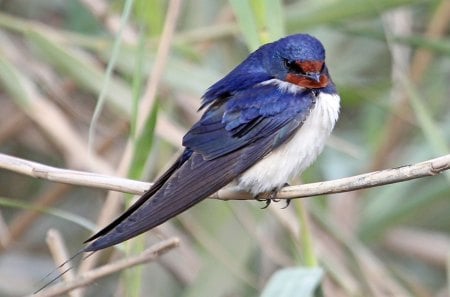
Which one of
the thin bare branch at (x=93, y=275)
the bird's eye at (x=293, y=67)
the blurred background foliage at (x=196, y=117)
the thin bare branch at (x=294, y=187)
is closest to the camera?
the thin bare branch at (x=294, y=187)

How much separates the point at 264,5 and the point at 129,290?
46 centimetres

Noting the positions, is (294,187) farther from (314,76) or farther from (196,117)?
(196,117)

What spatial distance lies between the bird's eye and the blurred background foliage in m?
0.17

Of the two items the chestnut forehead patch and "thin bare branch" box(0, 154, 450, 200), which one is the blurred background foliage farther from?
"thin bare branch" box(0, 154, 450, 200)

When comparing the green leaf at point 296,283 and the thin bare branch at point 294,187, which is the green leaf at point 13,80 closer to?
the thin bare branch at point 294,187

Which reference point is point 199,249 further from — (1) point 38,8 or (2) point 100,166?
(1) point 38,8

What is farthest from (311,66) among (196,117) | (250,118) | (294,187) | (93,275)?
(196,117)

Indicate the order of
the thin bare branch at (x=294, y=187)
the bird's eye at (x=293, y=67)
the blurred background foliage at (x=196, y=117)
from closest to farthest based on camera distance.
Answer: the thin bare branch at (x=294, y=187) → the bird's eye at (x=293, y=67) → the blurred background foliage at (x=196, y=117)

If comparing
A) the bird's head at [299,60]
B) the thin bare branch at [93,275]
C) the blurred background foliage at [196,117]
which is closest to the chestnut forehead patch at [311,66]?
the bird's head at [299,60]

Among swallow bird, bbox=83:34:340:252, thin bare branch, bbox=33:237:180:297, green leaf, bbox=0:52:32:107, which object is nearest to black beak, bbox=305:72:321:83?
swallow bird, bbox=83:34:340:252

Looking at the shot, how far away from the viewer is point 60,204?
8.10ft

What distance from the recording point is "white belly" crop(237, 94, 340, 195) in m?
1.60

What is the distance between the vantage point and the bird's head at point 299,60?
1.64 metres

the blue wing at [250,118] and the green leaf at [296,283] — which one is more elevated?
the blue wing at [250,118]
